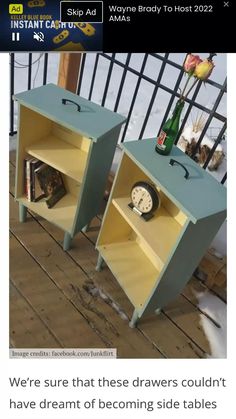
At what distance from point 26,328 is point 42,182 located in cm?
80

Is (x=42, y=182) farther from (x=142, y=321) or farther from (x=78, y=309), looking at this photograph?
(x=142, y=321)

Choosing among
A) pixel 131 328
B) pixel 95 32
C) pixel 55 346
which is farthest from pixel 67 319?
pixel 95 32

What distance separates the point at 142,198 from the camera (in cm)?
165

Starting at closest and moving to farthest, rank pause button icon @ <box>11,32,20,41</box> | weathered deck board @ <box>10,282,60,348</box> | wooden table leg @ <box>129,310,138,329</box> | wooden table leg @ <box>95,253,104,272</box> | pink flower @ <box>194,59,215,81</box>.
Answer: pause button icon @ <box>11,32,20,41</box>
pink flower @ <box>194,59,215,81</box>
weathered deck board @ <box>10,282,60,348</box>
wooden table leg @ <box>129,310,138,329</box>
wooden table leg @ <box>95,253,104,272</box>

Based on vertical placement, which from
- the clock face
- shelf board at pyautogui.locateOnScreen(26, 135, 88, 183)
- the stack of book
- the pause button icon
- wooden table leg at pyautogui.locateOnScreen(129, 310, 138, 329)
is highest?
the pause button icon

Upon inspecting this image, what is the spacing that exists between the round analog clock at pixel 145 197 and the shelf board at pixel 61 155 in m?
0.32

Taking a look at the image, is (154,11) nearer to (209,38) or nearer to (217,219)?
(209,38)

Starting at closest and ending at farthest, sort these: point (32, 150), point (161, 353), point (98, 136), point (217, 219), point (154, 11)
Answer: point (154, 11)
point (217, 219)
point (98, 136)
point (161, 353)
point (32, 150)

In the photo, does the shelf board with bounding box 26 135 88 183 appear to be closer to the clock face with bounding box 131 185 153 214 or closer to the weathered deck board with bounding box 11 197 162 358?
the clock face with bounding box 131 185 153 214

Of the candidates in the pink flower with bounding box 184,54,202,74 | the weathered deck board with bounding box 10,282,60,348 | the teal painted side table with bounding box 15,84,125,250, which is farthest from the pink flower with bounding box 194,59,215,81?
the weathered deck board with bounding box 10,282,60,348

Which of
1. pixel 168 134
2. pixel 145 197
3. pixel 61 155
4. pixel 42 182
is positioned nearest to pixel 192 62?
pixel 168 134

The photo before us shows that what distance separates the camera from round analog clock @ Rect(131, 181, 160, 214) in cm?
162
